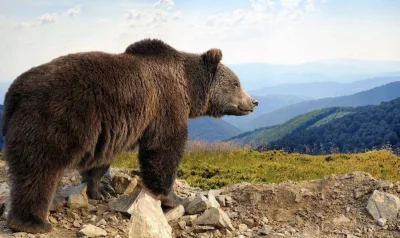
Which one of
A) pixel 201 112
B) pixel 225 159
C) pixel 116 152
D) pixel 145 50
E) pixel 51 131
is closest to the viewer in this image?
pixel 51 131

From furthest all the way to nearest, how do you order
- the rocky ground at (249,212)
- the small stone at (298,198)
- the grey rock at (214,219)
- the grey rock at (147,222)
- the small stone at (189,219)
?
the small stone at (298,198), the small stone at (189,219), the grey rock at (214,219), the rocky ground at (249,212), the grey rock at (147,222)

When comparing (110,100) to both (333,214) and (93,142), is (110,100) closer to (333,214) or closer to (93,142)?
(93,142)

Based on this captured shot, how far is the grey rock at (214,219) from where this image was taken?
24.1ft

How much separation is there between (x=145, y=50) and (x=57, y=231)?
3.25 meters

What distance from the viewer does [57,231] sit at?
269 inches

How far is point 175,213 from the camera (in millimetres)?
7750

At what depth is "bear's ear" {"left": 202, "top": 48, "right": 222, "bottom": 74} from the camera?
8.48 metres

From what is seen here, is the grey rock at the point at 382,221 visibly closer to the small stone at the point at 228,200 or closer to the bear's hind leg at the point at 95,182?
the small stone at the point at 228,200

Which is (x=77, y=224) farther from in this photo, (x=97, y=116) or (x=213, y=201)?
(x=213, y=201)

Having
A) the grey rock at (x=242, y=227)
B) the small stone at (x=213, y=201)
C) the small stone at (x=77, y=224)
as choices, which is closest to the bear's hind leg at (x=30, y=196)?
the small stone at (x=77, y=224)

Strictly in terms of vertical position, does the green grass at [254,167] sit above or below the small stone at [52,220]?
below

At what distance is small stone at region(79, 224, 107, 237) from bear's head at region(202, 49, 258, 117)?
3.14 m

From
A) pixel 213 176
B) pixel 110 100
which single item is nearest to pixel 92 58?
pixel 110 100

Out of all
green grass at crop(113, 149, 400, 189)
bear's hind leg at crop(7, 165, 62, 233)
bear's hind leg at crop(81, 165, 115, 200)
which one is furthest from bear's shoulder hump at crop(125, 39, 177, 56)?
green grass at crop(113, 149, 400, 189)
